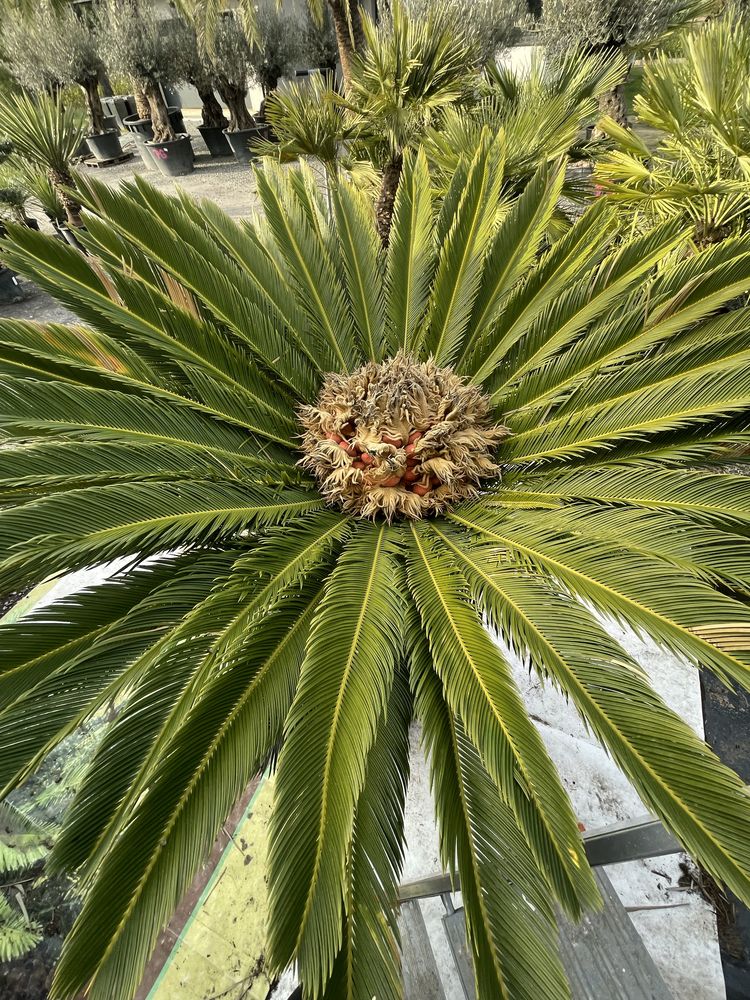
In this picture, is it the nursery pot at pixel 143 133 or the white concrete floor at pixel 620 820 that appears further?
the nursery pot at pixel 143 133

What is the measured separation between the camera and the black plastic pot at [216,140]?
524 inches

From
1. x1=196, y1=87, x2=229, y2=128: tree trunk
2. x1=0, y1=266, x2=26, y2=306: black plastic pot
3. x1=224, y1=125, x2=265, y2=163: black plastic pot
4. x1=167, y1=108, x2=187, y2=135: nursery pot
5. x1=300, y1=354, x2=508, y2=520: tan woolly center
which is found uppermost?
x1=167, y1=108, x2=187, y2=135: nursery pot

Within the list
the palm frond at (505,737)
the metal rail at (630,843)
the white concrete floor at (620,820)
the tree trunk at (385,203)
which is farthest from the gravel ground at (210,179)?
the metal rail at (630,843)

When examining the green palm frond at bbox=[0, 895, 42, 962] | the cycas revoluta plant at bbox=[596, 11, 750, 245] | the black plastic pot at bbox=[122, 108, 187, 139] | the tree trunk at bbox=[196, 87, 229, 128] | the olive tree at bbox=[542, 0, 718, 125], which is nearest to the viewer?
the green palm frond at bbox=[0, 895, 42, 962]

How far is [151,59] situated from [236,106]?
1923 mm

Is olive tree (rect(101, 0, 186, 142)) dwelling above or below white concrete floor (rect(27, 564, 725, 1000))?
above

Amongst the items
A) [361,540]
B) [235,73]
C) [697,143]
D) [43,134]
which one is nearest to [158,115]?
[235,73]

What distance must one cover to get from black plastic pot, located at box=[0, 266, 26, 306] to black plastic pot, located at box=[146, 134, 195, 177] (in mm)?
5930

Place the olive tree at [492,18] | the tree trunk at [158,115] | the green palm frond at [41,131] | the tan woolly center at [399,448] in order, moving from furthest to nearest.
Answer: the tree trunk at [158,115], the olive tree at [492,18], the green palm frond at [41,131], the tan woolly center at [399,448]

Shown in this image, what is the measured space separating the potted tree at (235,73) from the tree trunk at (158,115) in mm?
1406

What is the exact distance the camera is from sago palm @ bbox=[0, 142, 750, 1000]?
118 centimetres

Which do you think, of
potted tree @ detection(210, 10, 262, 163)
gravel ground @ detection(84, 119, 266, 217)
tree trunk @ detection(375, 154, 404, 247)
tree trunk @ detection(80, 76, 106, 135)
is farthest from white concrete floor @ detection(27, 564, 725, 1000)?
tree trunk @ detection(80, 76, 106, 135)

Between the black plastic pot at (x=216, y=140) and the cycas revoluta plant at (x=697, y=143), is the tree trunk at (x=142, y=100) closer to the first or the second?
the black plastic pot at (x=216, y=140)

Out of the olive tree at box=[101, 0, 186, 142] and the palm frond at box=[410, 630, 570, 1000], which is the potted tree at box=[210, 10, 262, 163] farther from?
the palm frond at box=[410, 630, 570, 1000]
